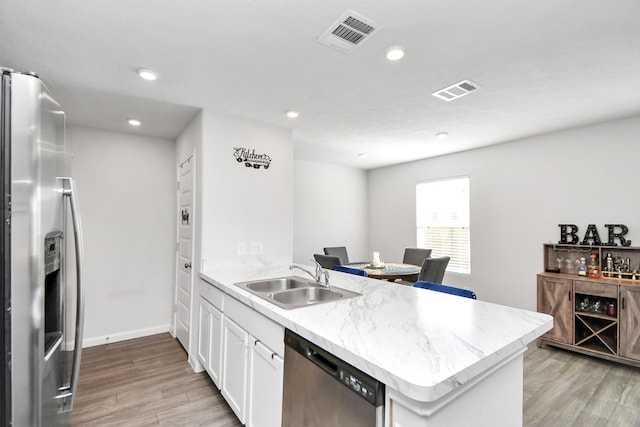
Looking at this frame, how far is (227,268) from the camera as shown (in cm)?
304

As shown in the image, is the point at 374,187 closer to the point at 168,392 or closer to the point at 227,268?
the point at 227,268

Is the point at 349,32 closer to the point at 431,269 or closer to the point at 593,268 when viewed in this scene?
the point at 431,269

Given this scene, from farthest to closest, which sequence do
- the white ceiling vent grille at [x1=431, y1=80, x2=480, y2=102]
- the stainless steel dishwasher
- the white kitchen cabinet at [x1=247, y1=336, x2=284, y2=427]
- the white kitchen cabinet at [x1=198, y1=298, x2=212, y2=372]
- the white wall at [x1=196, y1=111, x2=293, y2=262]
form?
→ the white wall at [x1=196, y1=111, x2=293, y2=262]
the white kitchen cabinet at [x1=198, y1=298, x2=212, y2=372]
the white ceiling vent grille at [x1=431, y1=80, x2=480, y2=102]
the white kitchen cabinet at [x1=247, y1=336, x2=284, y2=427]
the stainless steel dishwasher

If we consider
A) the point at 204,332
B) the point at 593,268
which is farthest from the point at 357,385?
the point at 593,268

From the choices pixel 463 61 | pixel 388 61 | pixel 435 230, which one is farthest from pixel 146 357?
pixel 435 230

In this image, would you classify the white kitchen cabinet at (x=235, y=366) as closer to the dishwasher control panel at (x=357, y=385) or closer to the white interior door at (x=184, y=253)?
the dishwasher control panel at (x=357, y=385)

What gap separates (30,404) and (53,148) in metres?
0.89

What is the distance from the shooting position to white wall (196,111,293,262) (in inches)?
118

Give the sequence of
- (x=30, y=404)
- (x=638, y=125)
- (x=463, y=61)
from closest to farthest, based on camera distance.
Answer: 1. (x=30, y=404)
2. (x=463, y=61)
3. (x=638, y=125)

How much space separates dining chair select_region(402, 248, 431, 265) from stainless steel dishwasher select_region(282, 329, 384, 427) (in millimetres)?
3818

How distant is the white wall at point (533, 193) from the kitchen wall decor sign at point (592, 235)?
2.7 inches

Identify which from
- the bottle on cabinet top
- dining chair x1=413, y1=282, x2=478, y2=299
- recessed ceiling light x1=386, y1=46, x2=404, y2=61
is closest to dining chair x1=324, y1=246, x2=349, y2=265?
dining chair x1=413, y1=282, x2=478, y2=299

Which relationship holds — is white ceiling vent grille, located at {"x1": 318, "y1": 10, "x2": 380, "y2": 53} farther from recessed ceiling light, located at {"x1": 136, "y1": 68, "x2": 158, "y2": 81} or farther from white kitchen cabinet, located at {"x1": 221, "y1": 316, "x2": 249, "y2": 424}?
white kitchen cabinet, located at {"x1": 221, "y1": 316, "x2": 249, "y2": 424}

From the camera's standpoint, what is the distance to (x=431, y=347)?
1.13m
